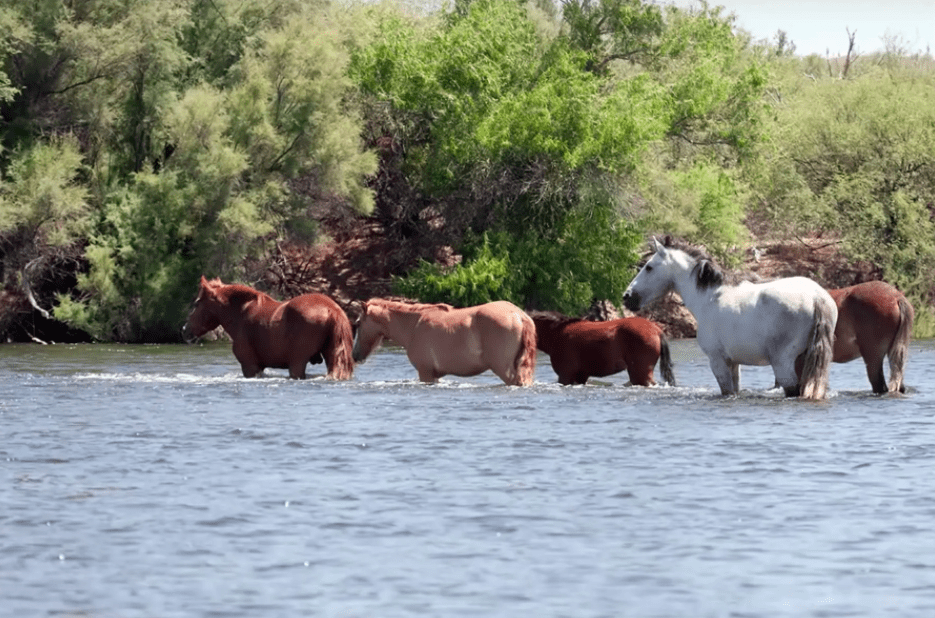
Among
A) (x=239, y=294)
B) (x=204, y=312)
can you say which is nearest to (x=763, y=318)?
(x=239, y=294)

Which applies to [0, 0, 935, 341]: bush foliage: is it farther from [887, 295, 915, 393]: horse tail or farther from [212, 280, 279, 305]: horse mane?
[887, 295, 915, 393]: horse tail

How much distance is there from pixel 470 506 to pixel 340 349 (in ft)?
36.3

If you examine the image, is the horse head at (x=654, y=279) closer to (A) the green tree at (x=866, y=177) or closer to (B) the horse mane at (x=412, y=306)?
(B) the horse mane at (x=412, y=306)

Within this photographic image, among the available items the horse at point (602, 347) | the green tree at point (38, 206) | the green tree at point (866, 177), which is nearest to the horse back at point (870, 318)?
the horse at point (602, 347)

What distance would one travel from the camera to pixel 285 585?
8.56 metres

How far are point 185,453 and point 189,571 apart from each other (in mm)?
5199

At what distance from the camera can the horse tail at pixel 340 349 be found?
21859 millimetres

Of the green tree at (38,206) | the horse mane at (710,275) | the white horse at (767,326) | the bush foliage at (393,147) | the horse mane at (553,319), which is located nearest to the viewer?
the white horse at (767,326)

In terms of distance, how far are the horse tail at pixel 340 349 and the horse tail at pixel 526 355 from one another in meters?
2.74

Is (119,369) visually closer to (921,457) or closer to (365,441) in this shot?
(365,441)

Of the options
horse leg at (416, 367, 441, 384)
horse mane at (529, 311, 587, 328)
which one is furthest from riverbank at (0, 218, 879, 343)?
horse mane at (529, 311, 587, 328)

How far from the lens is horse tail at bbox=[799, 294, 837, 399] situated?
57.1 feet

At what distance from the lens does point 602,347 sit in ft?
67.1

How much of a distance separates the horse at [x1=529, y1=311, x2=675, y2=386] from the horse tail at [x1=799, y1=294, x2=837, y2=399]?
3022 millimetres
